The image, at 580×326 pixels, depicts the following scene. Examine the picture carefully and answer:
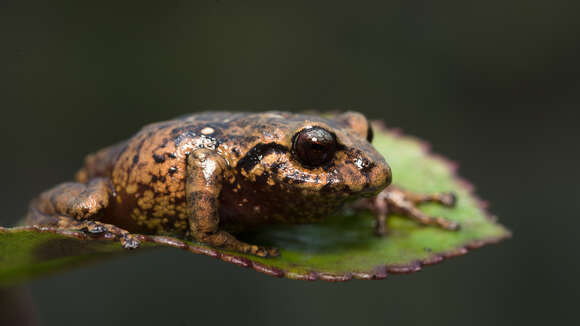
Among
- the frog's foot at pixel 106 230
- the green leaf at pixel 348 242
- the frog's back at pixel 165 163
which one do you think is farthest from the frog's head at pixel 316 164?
the frog's foot at pixel 106 230

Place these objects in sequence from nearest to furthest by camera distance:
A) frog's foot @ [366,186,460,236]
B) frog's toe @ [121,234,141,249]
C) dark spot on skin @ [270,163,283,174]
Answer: frog's toe @ [121,234,141,249], dark spot on skin @ [270,163,283,174], frog's foot @ [366,186,460,236]

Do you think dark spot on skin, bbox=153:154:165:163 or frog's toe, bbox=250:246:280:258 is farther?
dark spot on skin, bbox=153:154:165:163

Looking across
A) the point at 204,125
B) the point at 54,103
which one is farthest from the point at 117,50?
the point at 204,125

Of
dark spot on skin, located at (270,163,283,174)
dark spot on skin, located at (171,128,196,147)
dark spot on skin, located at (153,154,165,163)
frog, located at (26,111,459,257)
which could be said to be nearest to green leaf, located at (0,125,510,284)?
frog, located at (26,111,459,257)

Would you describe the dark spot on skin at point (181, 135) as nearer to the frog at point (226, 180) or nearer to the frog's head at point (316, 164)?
the frog at point (226, 180)

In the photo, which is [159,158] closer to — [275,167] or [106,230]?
[106,230]

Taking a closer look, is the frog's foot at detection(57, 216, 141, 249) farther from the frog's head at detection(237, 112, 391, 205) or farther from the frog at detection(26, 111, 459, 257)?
the frog's head at detection(237, 112, 391, 205)
